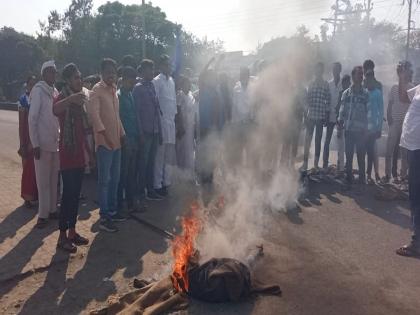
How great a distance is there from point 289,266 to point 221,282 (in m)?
1.17

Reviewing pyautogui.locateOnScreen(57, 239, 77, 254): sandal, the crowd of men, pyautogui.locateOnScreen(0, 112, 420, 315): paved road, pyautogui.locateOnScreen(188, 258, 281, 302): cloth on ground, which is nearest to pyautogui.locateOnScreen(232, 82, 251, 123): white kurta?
the crowd of men

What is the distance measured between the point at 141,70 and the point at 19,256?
10.9 feet

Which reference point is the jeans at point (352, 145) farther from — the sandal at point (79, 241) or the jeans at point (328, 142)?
the sandal at point (79, 241)

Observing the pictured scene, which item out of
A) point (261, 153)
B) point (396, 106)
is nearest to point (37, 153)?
point (261, 153)

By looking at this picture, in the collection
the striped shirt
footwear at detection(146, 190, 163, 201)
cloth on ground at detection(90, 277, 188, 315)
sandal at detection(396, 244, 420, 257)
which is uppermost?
the striped shirt

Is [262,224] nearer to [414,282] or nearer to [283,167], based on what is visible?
[414,282]

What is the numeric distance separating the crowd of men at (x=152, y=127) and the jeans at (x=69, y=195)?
0.04ft

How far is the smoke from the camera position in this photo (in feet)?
24.0

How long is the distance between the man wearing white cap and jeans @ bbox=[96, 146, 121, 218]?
690 mm

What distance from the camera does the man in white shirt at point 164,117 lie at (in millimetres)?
7211

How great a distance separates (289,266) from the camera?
4676mm

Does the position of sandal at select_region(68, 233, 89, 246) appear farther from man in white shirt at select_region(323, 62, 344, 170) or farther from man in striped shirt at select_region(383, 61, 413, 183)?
man in striped shirt at select_region(383, 61, 413, 183)

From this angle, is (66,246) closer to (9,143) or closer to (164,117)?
(164,117)

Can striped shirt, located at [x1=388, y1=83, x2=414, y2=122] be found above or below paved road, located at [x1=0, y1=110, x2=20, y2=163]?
above
